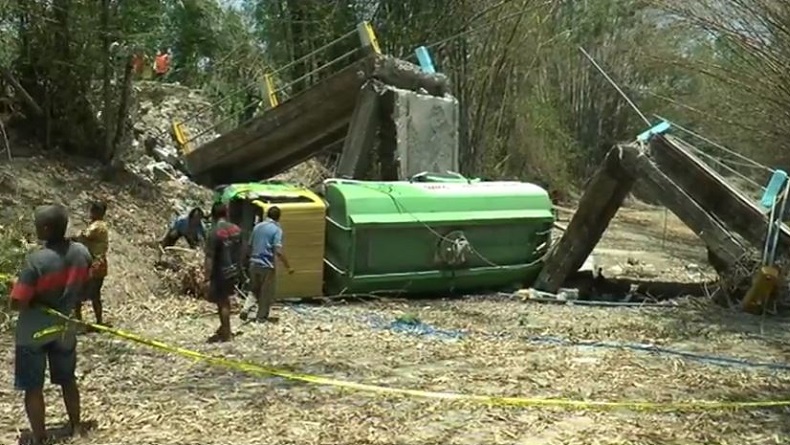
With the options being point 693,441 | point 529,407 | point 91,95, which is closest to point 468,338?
point 529,407

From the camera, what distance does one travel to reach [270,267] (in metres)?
10.9

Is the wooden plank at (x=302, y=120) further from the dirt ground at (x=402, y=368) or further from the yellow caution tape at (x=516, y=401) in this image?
the yellow caution tape at (x=516, y=401)

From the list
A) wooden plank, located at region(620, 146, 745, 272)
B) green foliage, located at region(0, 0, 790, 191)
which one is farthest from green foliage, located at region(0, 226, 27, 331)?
wooden plank, located at region(620, 146, 745, 272)

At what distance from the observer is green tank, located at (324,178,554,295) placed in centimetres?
1289

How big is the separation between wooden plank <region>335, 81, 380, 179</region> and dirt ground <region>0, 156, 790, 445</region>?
270 centimetres

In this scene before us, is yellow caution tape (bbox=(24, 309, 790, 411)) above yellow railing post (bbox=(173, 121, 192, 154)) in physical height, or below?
below

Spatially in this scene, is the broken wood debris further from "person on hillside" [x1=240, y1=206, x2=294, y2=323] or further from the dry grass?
"person on hillside" [x1=240, y1=206, x2=294, y2=323]

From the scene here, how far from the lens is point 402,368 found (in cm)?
885

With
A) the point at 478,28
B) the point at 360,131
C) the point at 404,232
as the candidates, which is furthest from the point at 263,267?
the point at 478,28

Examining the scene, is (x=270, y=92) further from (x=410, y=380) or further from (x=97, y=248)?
(x=410, y=380)

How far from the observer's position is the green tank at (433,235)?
12.9 metres

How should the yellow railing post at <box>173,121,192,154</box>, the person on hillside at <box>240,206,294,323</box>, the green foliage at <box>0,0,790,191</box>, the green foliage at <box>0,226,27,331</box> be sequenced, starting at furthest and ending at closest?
1. the yellow railing post at <box>173,121,192,154</box>
2. the green foliage at <box>0,0,790,191</box>
3. the person on hillside at <box>240,206,294,323</box>
4. the green foliage at <box>0,226,27,331</box>

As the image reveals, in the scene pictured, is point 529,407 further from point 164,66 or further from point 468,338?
point 164,66

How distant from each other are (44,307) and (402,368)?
3.46m
